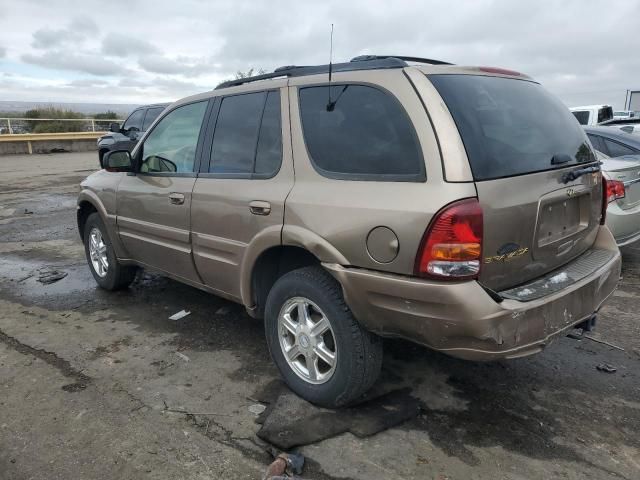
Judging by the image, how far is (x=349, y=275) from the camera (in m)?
2.62

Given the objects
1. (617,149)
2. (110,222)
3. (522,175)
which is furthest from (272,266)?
(617,149)

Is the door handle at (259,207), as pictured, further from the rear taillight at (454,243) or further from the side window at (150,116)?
the side window at (150,116)

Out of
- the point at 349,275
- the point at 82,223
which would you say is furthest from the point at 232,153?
the point at 82,223

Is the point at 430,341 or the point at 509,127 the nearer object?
the point at 430,341

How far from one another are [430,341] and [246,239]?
1.36 meters

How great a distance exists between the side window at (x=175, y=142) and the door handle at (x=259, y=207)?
88 cm

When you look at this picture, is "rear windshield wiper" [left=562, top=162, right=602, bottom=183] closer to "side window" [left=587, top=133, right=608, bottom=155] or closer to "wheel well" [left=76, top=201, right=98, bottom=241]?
"side window" [left=587, top=133, right=608, bottom=155]

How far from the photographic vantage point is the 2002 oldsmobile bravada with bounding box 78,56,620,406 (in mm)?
2387

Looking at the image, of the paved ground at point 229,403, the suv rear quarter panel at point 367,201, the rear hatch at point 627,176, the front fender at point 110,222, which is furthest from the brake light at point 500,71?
the front fender at point 110,222

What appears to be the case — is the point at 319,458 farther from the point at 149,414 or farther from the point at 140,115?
the point at 140,115

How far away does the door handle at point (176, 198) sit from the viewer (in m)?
3.78

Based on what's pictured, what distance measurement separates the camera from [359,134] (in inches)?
108

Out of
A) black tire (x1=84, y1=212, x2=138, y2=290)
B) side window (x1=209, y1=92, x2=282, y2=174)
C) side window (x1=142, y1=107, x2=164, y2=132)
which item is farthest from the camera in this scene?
side window (x1=142, y1=107, x2=164, y2=132)

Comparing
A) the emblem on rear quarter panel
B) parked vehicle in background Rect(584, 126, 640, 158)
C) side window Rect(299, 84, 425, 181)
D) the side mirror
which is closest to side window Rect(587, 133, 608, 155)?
parked vehicle in background Rect(584, 126, 640, 158)
